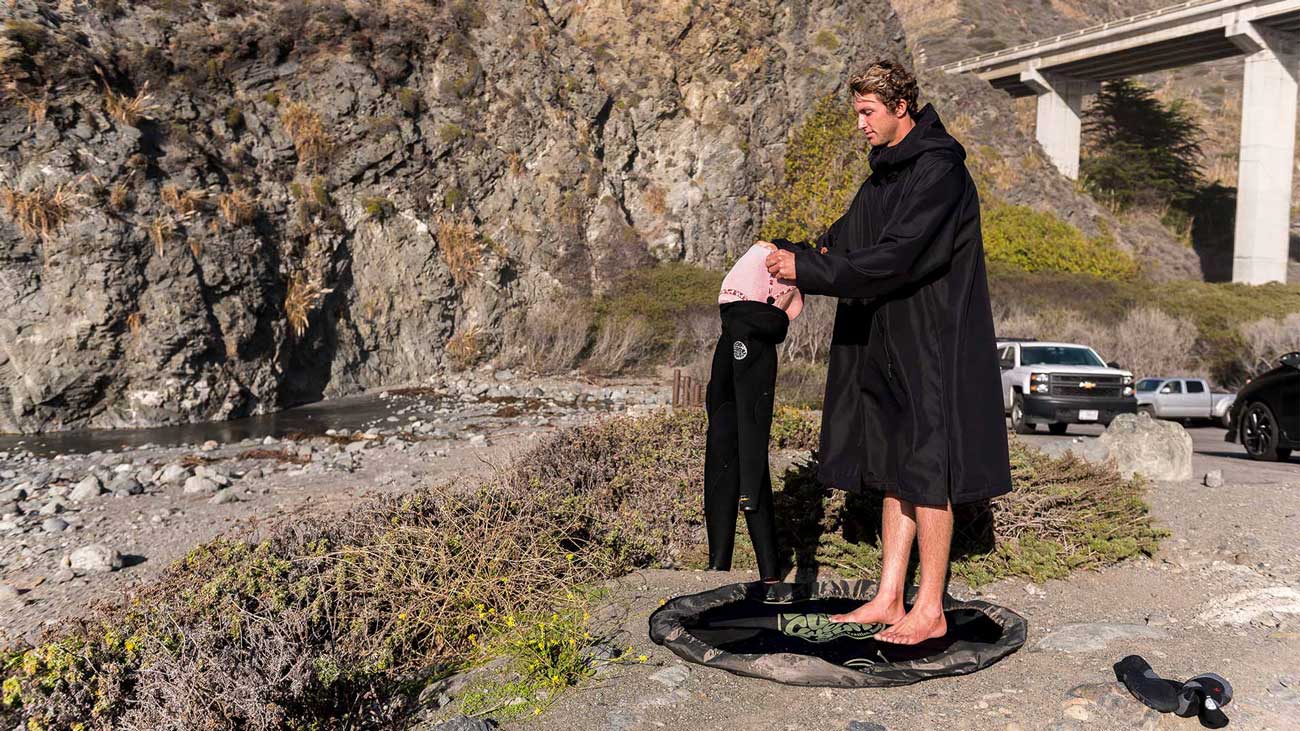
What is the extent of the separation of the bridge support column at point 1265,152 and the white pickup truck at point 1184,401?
22.5m

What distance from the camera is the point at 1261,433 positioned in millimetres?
11250

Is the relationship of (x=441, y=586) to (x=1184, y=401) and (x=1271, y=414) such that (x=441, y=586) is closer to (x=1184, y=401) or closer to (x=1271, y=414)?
(x=1271, y=414)

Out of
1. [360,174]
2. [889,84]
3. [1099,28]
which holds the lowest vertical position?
[889,84]

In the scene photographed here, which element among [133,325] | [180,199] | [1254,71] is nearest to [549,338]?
[180,199]

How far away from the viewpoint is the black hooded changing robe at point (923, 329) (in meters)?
3.35

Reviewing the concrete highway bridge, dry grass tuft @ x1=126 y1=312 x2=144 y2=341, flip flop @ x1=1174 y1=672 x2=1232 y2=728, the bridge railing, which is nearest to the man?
flip flop @ x1=1174 y1=672 x2=1232 y2=728

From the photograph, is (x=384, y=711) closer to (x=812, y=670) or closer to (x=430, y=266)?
(x=812, y=670)

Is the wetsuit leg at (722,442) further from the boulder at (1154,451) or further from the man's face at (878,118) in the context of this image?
the boulder at (1154,451)

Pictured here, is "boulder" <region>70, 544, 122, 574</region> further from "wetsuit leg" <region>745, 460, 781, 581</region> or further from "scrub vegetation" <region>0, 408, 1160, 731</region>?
"wetsuit leg" <region>745, 460, 781, 581</region>

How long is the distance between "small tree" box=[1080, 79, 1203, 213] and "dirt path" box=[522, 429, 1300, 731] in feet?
158

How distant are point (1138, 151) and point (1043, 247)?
21.6 m

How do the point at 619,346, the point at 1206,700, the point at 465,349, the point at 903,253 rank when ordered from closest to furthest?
the point at 1206,700 → the point at 903,253 → the point at 619,346 → the point at 465,349

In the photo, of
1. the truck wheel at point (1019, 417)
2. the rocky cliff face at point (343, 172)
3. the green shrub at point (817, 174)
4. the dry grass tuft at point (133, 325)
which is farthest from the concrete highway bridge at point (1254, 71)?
the dry grass tuft at point (133, 325)

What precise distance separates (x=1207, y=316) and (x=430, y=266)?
78.6ft
